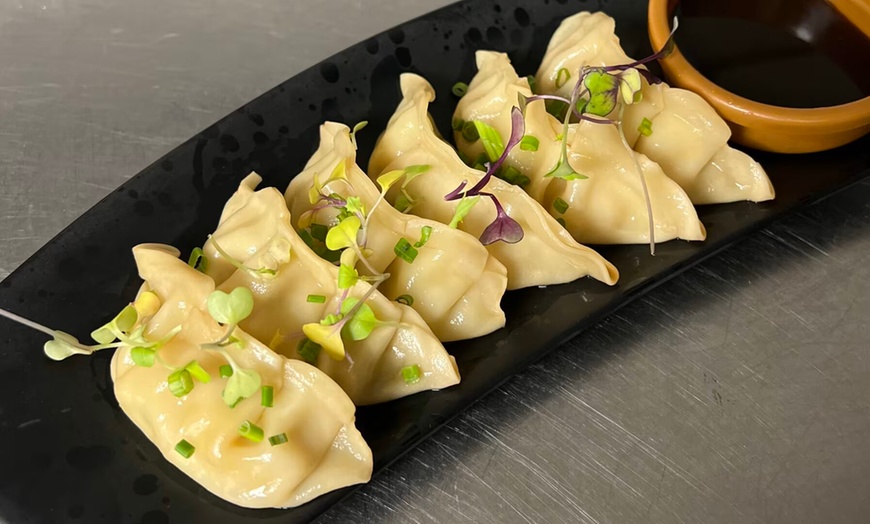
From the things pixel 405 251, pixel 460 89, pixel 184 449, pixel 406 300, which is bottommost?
pixel 184 449

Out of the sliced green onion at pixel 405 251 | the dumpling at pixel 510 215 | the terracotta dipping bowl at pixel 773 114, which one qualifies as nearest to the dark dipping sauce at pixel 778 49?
the terracotta dipping bowl at pixel 773 114

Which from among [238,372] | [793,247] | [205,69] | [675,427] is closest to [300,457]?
[238,372]

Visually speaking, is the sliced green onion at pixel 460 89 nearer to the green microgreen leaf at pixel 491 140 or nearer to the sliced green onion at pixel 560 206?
the green microgreen leaf at pixel 491 140

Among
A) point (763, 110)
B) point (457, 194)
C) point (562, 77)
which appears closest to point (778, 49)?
point (763, 110)

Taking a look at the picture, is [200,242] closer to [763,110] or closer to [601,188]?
[601,188]

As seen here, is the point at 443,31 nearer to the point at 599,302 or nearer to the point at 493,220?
the point at 493,220
